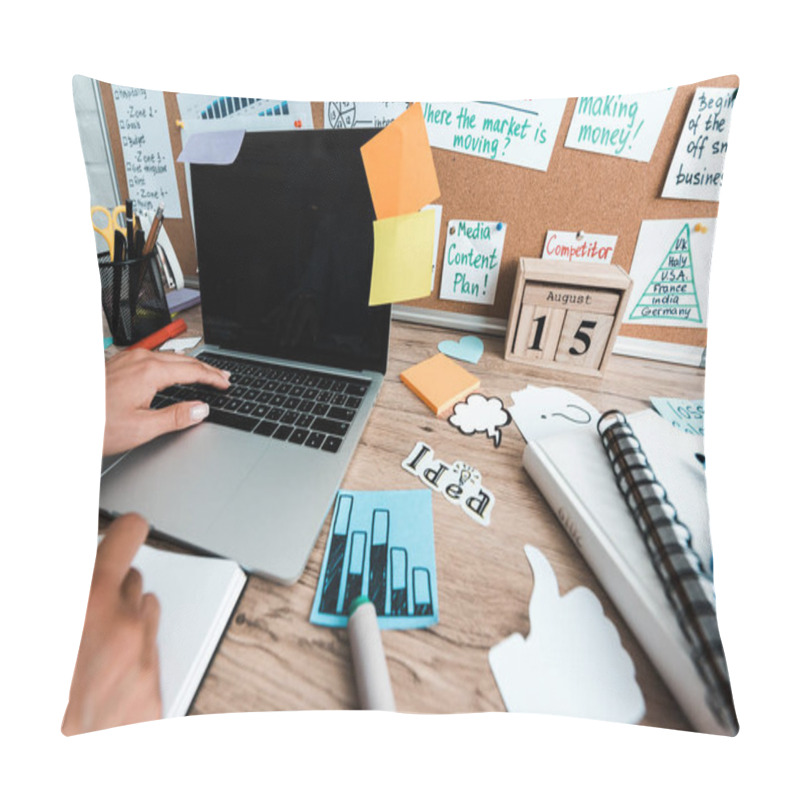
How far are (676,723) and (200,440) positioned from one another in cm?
45

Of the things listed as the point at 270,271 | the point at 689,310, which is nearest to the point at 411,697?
the point at 270,271

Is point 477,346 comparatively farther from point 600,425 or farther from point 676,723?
point 676,723

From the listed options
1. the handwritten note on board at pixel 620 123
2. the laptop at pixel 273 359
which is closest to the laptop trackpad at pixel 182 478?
the laptop at pixel 273 359

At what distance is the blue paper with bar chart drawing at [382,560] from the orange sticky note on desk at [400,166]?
0.34 meters

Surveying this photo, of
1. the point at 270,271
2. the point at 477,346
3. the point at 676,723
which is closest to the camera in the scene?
the point at 676,723

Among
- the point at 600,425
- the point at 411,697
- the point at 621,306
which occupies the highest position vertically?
the point at 621,306

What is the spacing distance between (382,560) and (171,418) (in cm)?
26

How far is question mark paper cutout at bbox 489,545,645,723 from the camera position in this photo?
0.83 ft

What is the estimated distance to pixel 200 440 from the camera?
1.29 feet

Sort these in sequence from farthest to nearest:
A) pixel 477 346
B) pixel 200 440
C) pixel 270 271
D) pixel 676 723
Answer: pixel 477 346
pixel 270 271
pixel 200 440
pixel 676 723

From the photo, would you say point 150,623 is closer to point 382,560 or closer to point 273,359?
point 382,560

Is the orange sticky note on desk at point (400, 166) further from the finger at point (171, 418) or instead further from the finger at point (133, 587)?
the finger at point (133, 587)

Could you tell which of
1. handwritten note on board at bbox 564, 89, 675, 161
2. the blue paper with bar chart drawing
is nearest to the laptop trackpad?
the blue paper with bar chart drawing

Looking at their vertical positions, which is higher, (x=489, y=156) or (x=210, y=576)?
(x=489, y=156)
